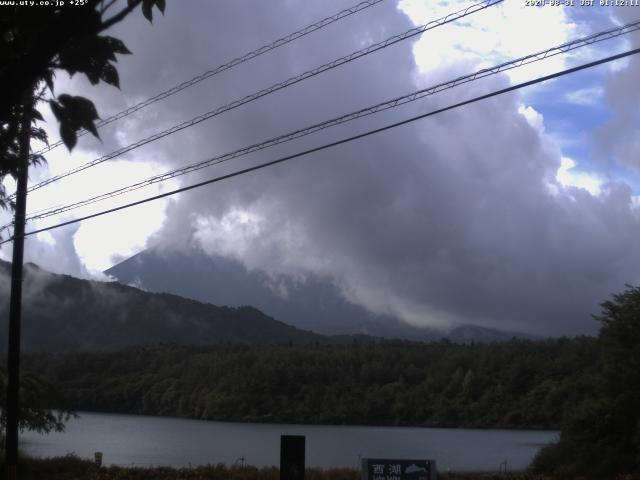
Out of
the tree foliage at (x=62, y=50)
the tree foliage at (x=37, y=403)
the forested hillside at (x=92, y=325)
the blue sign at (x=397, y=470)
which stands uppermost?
the forested hillside at (x=92, y=325)

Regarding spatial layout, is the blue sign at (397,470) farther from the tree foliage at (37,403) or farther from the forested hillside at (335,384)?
the forested hillside at (335,384)

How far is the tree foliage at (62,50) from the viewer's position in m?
4.02

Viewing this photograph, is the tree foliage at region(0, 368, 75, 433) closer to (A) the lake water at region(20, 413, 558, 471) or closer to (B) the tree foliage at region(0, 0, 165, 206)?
(A) the lake water at region(20, 413, 558, 471)

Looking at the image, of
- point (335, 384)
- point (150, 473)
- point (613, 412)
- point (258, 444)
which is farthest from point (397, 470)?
point (335, 384)

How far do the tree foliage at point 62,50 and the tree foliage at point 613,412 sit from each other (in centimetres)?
3020

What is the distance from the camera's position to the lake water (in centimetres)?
4766

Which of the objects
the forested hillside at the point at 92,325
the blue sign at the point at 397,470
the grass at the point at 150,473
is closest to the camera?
the blue sign at the point at 397,470

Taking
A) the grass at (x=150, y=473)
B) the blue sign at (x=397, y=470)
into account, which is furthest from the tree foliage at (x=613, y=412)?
the blue sign at (x=397, y=470)

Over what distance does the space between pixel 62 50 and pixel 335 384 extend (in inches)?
4079

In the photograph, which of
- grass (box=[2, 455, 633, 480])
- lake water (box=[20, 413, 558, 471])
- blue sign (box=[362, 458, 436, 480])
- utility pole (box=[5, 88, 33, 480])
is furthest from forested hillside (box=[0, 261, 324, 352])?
blue sign (box=[362, 458, 436, 480])

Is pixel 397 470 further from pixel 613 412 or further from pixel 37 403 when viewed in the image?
pixel 613 412

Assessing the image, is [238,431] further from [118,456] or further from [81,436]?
[118,456]

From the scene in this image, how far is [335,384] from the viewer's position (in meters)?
106

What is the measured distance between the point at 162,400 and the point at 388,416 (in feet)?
97.3
